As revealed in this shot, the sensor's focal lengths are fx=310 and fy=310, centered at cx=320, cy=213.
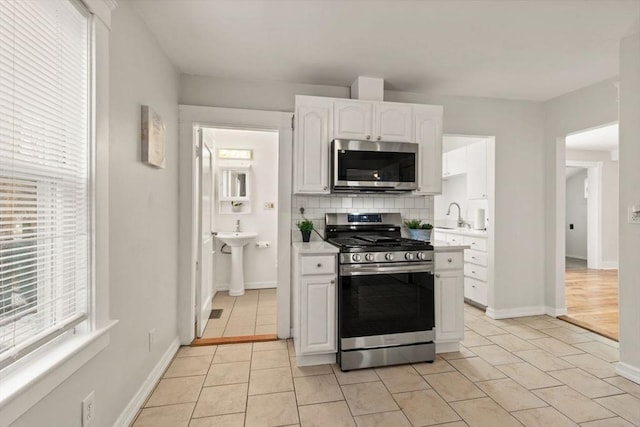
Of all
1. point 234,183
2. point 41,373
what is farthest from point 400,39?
point 234,183

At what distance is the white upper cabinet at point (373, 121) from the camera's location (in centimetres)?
272

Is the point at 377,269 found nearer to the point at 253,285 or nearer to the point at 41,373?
the point at 41,373

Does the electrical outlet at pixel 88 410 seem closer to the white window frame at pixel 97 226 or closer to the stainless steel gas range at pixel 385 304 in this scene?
the white window frame at pixel 97 226

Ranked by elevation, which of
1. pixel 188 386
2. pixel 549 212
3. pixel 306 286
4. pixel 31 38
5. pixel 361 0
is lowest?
pixel 188 386

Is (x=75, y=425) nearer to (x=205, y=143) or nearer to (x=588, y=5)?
(x=205, y=143)

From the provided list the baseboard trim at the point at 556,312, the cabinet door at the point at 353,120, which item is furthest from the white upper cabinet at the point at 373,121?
the baseboard trim at the point at 556,312

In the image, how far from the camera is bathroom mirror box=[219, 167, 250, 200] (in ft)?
15.0

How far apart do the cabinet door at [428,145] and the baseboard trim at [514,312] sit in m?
1.68

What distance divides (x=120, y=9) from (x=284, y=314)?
256 centimetres

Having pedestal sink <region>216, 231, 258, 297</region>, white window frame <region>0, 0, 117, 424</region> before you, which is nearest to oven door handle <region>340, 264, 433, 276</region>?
white window frame <region>0, 0, 117, 424</region>

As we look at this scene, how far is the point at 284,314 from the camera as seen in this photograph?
117 inches

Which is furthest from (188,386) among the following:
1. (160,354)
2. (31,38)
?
(31,38)

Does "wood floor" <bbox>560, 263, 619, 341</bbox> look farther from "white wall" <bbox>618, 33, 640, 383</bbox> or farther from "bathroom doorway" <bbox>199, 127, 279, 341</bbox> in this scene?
"bathroom doorway" <bbox>199, 127, 279, 341</bbox>

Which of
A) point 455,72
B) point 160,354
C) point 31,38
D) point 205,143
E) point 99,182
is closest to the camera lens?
point 31,38
